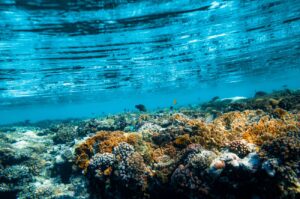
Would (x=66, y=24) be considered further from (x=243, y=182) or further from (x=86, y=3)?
(x=243, y=182)

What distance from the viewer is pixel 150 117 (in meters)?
16.2

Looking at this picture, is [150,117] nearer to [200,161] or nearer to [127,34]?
[127,34]

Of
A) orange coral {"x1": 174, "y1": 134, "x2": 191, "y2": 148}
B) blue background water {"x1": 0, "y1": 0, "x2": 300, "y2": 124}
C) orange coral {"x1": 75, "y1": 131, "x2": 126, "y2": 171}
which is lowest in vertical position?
orange coral {"x1": 75, "y1": 131, "x2": 126, "y2": 171}

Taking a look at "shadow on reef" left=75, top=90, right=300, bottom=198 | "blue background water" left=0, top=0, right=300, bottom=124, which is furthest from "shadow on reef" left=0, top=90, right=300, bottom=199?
"blue background water" left=0, top=0, right=300, bottom=124

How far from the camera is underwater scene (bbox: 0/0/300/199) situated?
15.8ft

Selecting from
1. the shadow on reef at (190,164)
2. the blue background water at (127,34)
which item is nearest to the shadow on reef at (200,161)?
the shadow on reef at (190,164)

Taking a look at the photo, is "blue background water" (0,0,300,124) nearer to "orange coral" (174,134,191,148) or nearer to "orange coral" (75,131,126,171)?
"orange coral" (75,131,126,171)

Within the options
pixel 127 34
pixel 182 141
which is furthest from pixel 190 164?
pixel 127 34

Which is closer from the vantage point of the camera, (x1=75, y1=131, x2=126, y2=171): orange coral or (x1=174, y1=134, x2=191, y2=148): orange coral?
(x1=174, y1=134, x2=191, y2=148): orange coral

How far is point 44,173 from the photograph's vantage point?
11.3 m

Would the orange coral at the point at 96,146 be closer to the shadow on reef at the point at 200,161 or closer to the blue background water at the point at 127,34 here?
the shadow on reef at the point at 200,161

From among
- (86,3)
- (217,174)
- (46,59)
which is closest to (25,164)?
(86,3)

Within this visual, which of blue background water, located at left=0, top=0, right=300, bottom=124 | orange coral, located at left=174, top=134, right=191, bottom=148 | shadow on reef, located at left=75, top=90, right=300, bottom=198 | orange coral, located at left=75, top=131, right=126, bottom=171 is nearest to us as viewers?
shadow on reef, located at left=75, top=90, right=300, bottom=198

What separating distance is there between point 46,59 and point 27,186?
45.6 ft
